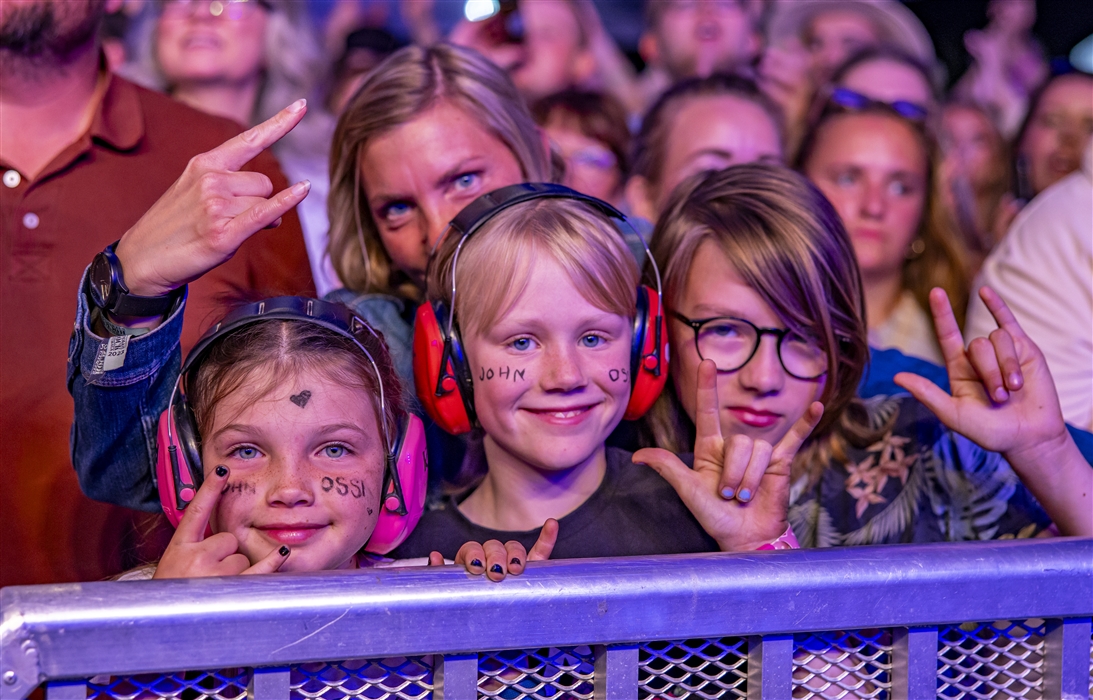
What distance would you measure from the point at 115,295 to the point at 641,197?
6.47 ft

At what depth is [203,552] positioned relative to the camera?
1.11m

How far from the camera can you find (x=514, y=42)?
3758 mm

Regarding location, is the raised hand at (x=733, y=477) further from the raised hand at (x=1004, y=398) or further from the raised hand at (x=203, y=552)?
the raised hand at (x=203, y=552)

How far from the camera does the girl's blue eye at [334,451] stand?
4.34 ft

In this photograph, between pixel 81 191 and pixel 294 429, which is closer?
pixel 294 429

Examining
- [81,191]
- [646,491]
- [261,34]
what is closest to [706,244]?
[646,491]

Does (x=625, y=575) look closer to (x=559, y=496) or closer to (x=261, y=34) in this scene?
(x=559, y=496)

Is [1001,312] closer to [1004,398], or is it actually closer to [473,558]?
[1004,398]

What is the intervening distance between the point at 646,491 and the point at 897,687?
22.4 inches

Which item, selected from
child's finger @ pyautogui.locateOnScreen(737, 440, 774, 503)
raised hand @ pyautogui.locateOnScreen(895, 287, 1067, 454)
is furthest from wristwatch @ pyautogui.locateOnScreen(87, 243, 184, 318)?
raised hand @ pyautogui.locateOnScreen(895, 287, 1067, 454)

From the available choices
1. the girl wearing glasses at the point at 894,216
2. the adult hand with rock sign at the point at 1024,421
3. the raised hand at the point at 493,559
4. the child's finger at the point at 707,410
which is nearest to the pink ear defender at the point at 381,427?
the raised hand at the point at 493,559

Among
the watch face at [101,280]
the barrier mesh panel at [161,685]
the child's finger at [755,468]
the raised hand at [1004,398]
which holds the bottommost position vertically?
the barrier mesh panel at [161,685]

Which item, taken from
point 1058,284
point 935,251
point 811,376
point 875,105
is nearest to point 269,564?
point 811,376

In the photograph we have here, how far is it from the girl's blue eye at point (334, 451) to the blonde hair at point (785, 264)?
618 mm
